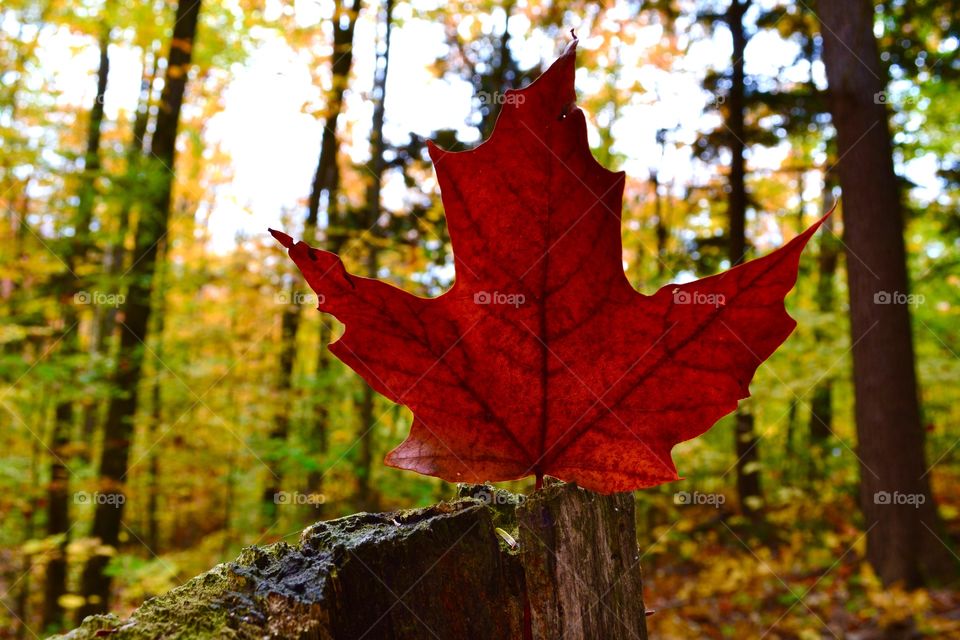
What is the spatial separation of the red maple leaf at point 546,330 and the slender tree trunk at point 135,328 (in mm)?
5525

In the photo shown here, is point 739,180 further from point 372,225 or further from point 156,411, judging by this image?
point 156,411

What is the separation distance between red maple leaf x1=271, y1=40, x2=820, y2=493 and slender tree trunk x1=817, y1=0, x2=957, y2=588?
552cm

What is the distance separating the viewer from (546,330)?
0.89m

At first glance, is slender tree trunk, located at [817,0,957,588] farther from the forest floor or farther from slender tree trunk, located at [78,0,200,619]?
slender tree trunk, located at [78,0,200,619]

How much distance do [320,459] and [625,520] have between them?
496cm

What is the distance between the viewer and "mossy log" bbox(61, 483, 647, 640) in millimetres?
905

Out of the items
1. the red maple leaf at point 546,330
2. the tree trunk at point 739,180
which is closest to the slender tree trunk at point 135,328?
the red maple leaf at point 546,330

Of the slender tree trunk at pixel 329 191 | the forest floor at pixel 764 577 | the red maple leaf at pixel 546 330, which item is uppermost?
the slender tree trunk at pixel 329 191

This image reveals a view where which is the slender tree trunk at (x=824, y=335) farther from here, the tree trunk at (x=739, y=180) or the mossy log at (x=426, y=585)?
the mossy log at (x=426, y=585)

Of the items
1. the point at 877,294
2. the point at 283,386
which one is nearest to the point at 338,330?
the point at 283,386

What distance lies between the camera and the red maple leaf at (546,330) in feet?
2.71

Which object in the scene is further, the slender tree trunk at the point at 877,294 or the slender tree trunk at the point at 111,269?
the slender tree trunk at the point at 111,269

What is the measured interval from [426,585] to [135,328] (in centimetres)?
607

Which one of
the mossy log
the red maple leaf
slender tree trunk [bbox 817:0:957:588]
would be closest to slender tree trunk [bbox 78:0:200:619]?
the mossy log
